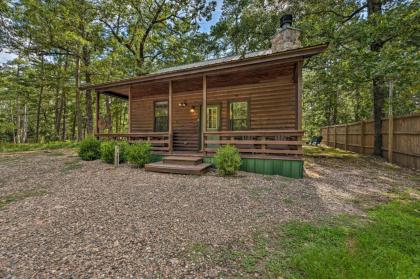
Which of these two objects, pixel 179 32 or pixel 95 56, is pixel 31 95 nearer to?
pixel 95 56

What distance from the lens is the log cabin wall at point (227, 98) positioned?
7270mm

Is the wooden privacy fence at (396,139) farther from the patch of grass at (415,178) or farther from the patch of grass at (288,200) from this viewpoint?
the patch of grass at (288,200)

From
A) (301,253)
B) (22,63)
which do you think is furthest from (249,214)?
(22,63)

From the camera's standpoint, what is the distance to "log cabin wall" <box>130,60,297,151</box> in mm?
7270

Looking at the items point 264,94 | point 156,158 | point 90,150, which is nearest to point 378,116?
point 264,94

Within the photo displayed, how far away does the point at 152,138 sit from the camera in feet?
28.5

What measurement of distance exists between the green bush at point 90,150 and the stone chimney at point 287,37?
8779 mm

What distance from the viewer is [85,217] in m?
3.01

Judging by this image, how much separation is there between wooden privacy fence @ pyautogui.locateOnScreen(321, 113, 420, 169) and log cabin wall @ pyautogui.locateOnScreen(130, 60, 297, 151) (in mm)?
4227

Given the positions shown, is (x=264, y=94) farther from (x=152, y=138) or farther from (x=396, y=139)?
(x=396, y=139)

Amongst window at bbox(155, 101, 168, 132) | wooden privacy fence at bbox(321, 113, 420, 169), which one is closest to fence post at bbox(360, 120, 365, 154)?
wooden privacy fence at bbox(321, 113, 420, 169)

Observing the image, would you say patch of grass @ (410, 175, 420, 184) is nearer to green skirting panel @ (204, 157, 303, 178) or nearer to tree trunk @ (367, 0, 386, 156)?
green skirting panel @ (204, 157, 303, 178)

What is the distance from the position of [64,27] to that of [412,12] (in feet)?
57.7

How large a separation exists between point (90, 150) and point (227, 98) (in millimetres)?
6330
